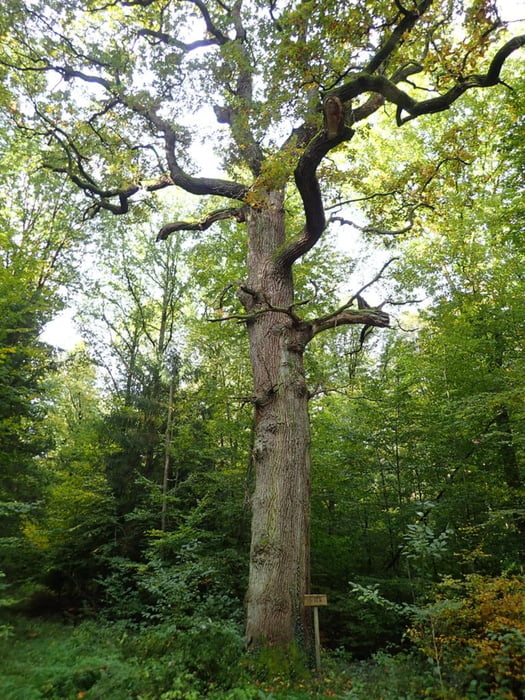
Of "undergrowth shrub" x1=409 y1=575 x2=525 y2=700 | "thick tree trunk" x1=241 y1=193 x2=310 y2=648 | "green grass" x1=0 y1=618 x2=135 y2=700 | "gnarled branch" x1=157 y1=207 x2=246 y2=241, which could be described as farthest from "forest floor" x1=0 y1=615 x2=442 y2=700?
"gnarled branch" x1=157 y1=207 x2=246 y2=241

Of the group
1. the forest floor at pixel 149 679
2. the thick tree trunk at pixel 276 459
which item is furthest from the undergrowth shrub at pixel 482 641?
the thick tree trunk at pixel 276 459

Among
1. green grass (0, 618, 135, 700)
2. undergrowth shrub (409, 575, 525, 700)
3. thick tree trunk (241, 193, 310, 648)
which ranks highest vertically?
thick tree trunk (241, 193, 310, 648)

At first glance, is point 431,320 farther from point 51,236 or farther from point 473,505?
point 51,236

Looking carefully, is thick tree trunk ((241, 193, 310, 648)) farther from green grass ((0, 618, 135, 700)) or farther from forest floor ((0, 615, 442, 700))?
green grass ((0, 618, 135, 700))

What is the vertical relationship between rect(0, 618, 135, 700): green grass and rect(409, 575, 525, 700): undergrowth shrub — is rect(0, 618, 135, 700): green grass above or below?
below

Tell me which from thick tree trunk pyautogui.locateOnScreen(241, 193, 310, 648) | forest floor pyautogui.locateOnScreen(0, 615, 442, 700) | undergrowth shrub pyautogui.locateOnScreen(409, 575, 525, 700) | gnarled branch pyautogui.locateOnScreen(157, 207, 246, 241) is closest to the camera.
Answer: undergrowth shrub pyautogui.locateOnScreen(409, 575, 525, 700)

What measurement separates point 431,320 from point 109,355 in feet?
36.0

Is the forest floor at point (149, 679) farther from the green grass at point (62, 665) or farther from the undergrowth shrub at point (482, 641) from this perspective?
the undergrowth shrub at point (482, 641)

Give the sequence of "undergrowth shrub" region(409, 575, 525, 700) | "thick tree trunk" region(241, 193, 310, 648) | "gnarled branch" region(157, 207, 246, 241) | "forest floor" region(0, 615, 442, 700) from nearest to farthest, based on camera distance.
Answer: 1. "undergrowth shrub" region(409, 575, 525, 700)
2. "forest floor" region(0, 615, 442, 700)
3. "thick tree trunk" region(241, 193, 310, 648)
4. "gnarled branch" region(157, 207, 246, 241)

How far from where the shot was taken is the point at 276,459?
5211mm

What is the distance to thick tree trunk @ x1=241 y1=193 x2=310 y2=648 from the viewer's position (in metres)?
4.55

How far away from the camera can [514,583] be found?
13.5 feet

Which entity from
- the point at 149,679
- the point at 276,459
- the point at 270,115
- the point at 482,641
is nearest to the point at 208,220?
the point at 270,115

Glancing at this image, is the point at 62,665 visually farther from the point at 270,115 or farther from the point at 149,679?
the point at 270,115
